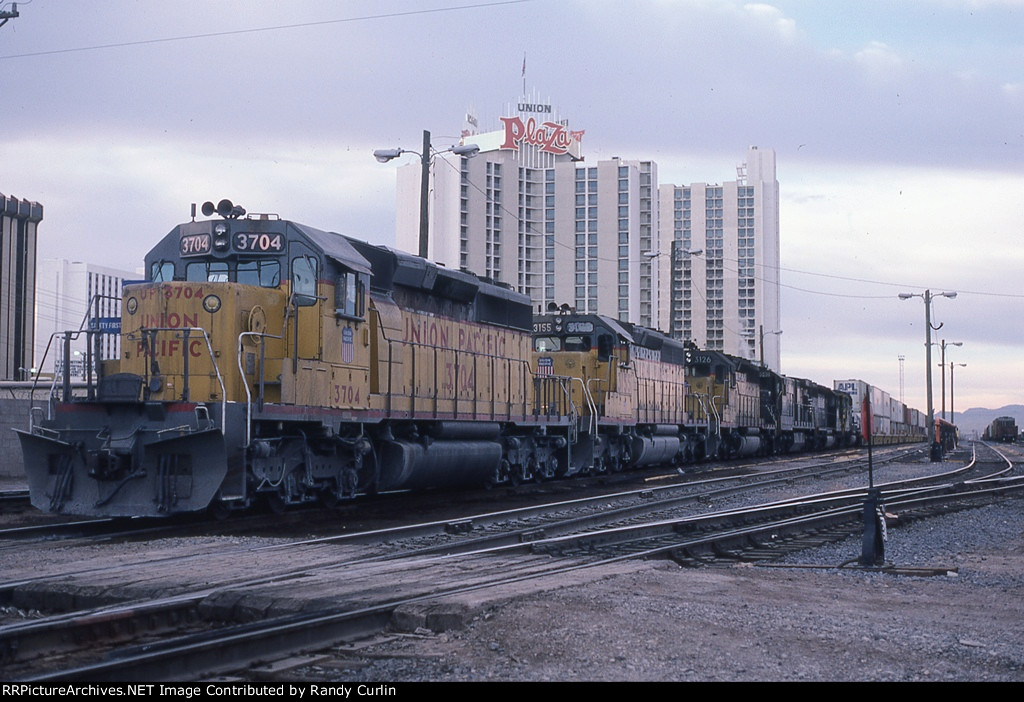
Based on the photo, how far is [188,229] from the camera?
13727 mm

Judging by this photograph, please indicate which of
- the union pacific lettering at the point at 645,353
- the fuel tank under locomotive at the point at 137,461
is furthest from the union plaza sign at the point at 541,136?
the fuel tank under locomotive at the point at 137,461

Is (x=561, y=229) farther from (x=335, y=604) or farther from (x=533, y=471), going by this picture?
(x=335, y=604)

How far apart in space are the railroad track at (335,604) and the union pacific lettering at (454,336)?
5195 millimetres

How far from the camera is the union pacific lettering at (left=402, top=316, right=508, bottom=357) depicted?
55.0ft

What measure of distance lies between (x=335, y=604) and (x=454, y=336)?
441 inches

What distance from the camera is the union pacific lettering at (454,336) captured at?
16.8 m

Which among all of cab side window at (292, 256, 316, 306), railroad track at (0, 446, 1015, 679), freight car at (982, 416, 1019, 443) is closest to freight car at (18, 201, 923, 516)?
cab side window at (292, 256, 316, 306)

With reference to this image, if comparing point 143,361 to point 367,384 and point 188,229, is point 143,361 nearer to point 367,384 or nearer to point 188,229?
point 188,229

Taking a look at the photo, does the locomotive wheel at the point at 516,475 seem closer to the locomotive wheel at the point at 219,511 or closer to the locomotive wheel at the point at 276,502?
the locomotive wheel at the point at 276,502

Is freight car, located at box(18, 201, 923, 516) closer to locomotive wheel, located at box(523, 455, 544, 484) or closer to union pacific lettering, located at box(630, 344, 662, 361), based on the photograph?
locomotive wheel, located at box(523, 455, 544, 484)

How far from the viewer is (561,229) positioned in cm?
14838

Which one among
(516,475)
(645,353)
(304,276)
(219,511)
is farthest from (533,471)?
(219,511)

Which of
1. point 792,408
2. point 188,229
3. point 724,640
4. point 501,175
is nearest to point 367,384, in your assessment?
point 188,229

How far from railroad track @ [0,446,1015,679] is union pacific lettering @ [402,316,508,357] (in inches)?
205
